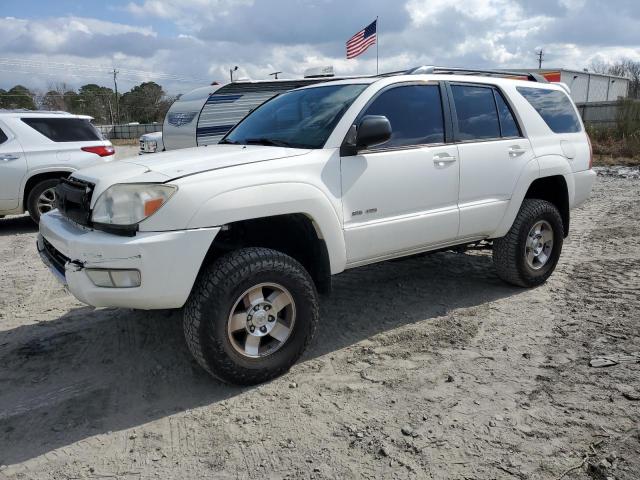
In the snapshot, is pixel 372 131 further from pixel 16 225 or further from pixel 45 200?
pixel 16 225

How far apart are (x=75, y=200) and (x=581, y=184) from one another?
460 centimetres

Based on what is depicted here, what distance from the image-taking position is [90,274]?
3.04 meters

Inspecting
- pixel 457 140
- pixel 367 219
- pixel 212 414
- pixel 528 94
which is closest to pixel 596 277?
pixel 528 94

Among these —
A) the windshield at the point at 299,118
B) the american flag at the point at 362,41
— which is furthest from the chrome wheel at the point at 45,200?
the american flag at the point at 362,41

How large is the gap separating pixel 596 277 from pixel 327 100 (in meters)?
3.35

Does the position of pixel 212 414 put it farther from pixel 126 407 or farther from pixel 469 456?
pixel 469 456

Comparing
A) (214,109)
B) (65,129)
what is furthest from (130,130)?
(65,129)

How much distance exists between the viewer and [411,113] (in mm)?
4184

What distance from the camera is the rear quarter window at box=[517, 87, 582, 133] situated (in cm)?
512

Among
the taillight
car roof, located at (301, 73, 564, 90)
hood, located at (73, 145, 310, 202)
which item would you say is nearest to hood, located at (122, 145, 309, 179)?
hood, located at (73, 145, 310, 202)

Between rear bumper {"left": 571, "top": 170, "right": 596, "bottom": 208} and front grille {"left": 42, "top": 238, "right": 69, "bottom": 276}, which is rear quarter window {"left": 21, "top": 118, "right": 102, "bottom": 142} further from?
rear bumper {"left": 571, "top": 170, "right": 596, "bottom": 208}

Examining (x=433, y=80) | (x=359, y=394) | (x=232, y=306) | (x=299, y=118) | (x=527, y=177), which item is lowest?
(x=359, y=394)

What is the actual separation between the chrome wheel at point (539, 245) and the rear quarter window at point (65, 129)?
6.92m

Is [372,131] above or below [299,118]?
below
